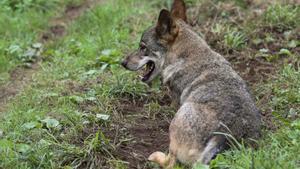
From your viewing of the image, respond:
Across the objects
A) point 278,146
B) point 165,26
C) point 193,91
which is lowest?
point 278,146

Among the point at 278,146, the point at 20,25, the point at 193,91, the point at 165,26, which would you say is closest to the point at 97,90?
the point at 165,26

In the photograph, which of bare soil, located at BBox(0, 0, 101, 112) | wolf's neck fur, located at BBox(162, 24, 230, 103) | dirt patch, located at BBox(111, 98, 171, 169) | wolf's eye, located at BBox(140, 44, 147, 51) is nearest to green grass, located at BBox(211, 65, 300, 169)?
wolf's neck fur, located at BBox(162, 24, 230, 103)

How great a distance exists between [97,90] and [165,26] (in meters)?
1.29

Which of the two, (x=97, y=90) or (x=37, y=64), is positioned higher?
(x=97, y=90)

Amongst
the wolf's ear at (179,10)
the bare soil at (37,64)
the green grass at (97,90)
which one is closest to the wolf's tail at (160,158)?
the green grass at (97,90)

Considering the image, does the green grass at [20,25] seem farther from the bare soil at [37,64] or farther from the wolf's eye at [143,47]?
the wolf's eye at [143,47]

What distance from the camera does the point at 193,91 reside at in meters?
6.11

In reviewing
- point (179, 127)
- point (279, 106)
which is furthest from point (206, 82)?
point (279, 106)

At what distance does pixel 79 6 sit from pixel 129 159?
20.3ft

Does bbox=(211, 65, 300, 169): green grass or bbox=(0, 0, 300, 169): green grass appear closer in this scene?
bbox=(211, 65, 300, 169): green grass

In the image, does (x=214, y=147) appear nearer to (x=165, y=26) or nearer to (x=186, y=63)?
(x=186, y=63)

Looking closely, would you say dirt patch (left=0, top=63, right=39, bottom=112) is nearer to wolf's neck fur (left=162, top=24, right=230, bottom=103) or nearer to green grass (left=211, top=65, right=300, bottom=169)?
wolf's neck fur (left=162, top=24, right=230, bottom=103)

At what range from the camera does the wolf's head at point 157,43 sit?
6691mm

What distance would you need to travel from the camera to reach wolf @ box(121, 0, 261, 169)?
5.35m
